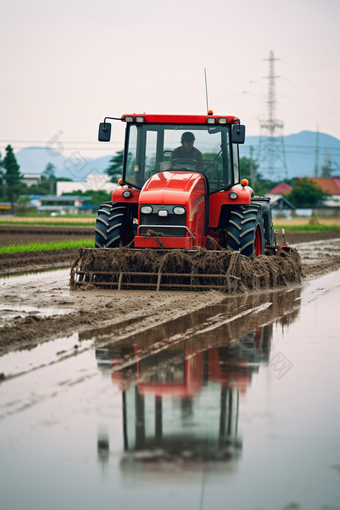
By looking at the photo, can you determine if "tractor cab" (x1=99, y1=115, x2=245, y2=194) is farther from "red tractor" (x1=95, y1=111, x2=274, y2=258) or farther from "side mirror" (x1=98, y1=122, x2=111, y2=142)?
"side mirror" (x1=98, y1=122, x2=111, y2=142)

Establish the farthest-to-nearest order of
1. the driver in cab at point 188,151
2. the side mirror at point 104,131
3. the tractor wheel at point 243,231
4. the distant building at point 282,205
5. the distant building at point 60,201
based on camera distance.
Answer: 1. the distant building at point 60,201
2. the distant building at point 282,205
3. the driver in cab at point 188,151
4. the tractor wheel at point 243,231
5. the side mirror at point 104,131

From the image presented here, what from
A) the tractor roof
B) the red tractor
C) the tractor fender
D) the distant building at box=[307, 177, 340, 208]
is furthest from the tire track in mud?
the distant building at box=[307, 177, 340, 208]

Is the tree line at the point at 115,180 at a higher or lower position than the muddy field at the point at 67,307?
higher

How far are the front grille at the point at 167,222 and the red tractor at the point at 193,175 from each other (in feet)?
1.67

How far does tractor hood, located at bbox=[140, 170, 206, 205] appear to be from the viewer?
13.2 metres

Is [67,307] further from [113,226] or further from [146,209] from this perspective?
[113,226]

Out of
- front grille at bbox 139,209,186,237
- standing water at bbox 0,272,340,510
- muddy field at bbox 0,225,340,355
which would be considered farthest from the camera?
front grille at bbox 139,209,186,237

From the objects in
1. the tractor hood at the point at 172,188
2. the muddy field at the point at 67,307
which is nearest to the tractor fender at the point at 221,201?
the tractor hood at the point at 172,188

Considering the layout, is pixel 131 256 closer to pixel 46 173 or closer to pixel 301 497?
pixel 301 497

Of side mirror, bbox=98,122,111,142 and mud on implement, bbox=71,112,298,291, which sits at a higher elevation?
side mirror, bbox=98,122,111,142

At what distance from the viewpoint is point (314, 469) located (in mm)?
4609

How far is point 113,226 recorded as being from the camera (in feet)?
47.3

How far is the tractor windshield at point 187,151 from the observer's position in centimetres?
1455

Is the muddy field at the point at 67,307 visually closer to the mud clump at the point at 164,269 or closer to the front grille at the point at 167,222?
the mud clump at the point at 164,269
